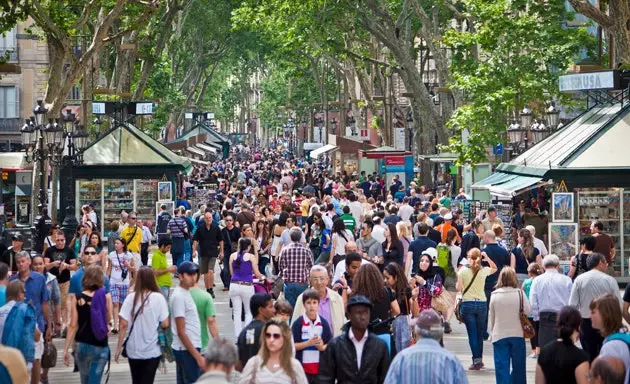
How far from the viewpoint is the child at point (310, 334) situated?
37.7 feet

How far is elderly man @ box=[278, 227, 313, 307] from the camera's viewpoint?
664 inches

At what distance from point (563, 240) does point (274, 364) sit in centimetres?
1564

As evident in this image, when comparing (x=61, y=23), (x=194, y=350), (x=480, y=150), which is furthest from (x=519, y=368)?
(x=480, y=150)

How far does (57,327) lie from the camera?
16.1m

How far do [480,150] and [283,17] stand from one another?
8.74 metres

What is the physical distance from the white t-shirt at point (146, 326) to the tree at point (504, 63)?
2391 centimetres

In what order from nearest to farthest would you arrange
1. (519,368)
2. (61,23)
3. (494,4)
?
(519,368) < (61,23) < (494,4)

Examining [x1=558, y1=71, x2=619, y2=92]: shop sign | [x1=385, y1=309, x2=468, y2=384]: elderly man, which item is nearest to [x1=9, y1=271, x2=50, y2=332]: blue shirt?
[x1=385, y1=309, x2=468, y2=384]: elderly man

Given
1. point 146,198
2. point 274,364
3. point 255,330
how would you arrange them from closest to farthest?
1. point 274,364
2. point 255,330
3. point 146,198

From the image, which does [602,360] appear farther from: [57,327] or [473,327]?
[57,327]

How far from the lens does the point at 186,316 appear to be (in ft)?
40.9

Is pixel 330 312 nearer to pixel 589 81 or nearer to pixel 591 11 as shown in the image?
pixel 591 11

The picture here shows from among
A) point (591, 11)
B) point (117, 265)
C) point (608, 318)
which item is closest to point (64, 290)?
point (117, 265)

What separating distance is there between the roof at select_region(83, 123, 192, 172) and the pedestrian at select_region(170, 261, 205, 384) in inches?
943
